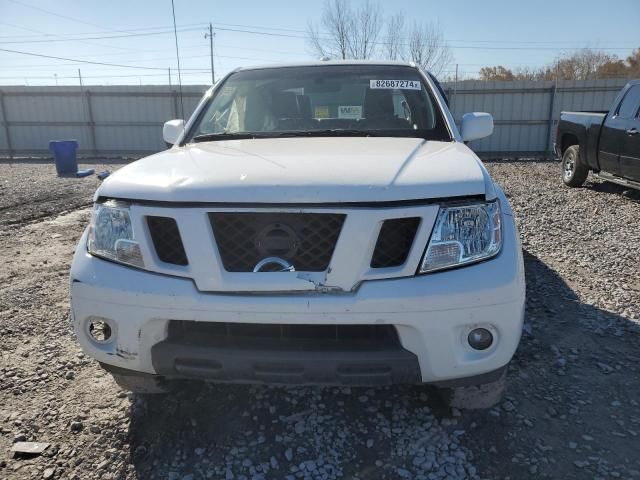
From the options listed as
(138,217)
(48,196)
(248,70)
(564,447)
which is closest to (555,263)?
(564,447)

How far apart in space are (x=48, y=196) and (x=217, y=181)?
332 inches

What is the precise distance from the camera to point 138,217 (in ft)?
6.67

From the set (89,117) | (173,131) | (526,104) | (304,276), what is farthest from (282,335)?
(89,117)

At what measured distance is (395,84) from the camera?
341 cm

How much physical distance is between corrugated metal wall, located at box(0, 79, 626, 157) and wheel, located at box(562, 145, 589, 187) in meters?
6.68

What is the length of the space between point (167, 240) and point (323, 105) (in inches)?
66.9

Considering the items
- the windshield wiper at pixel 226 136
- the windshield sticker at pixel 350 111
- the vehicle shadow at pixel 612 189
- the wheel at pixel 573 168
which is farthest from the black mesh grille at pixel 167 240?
the wheel at pixel 573 168

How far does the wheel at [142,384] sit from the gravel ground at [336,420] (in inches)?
6.8

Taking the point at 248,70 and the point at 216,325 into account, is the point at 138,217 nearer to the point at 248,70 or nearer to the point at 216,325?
the point at 216,325

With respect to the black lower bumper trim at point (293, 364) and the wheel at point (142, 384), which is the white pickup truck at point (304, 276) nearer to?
the black lower bumper trim at point (293, 364)

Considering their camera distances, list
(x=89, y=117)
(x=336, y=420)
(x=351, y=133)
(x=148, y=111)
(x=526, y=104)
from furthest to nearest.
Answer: (x=89, y=117) → (x=148, y=111) → (x=526, y=104) → (x=351, y=133) → (x=336, y=420)

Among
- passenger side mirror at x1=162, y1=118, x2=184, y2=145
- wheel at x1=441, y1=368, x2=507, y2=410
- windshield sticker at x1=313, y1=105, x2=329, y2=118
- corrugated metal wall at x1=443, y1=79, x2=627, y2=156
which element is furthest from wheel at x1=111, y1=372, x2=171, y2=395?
corrugated metal wall at x1=443, y1=79, x2=627, y2=156

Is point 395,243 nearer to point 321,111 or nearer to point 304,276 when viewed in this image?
point 304,276

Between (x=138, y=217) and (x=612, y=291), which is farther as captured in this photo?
(x=612, y=291)
